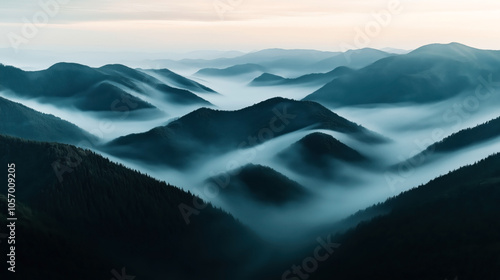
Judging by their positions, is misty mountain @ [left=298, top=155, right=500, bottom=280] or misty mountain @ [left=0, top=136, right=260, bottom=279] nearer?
misty mountain @ [left=298, top=155, right=500, bottom=280]

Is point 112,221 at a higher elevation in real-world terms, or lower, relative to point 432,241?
higher

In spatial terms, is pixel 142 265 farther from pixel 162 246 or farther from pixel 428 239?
pixel 428 239

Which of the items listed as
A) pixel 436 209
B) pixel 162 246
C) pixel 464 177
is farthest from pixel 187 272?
pixel 464 177

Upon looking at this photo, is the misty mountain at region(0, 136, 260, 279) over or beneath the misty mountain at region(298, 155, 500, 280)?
over

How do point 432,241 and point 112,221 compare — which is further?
point 112,221
